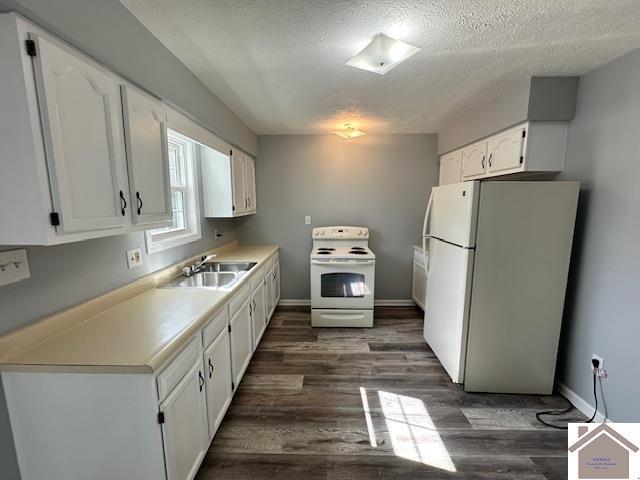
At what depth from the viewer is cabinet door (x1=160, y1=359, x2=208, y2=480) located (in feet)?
3.75

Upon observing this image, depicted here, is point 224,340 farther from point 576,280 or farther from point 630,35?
point 630,35

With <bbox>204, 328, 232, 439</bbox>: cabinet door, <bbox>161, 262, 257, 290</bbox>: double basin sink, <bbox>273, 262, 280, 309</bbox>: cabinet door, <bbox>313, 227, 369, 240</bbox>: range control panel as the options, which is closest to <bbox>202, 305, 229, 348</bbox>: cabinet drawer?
<bbox>204, 328, 232, 439</bbox>: cabinet door

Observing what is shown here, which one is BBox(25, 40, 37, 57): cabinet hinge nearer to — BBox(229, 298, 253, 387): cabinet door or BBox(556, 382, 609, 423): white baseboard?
BBox(229, 298, 253, 387): cabinet door

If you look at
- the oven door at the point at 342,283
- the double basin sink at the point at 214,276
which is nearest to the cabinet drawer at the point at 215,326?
the double basin sink at the point at 214,276

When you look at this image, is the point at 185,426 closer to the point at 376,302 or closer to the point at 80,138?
the point at 80,138

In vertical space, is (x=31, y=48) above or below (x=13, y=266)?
above

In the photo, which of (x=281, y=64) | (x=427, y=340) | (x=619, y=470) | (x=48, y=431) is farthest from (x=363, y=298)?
(x=48, y=431)

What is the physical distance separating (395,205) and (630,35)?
244cm

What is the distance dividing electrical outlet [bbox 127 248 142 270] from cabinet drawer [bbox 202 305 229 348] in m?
0.64

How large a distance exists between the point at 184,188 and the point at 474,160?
2.90m

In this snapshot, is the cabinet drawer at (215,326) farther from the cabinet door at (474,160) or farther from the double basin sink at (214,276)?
the cabinet door at (474,160)

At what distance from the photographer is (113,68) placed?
121 centimetres

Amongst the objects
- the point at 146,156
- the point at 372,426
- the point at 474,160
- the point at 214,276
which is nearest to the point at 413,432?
the point at 372,426

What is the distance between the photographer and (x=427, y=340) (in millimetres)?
2779
